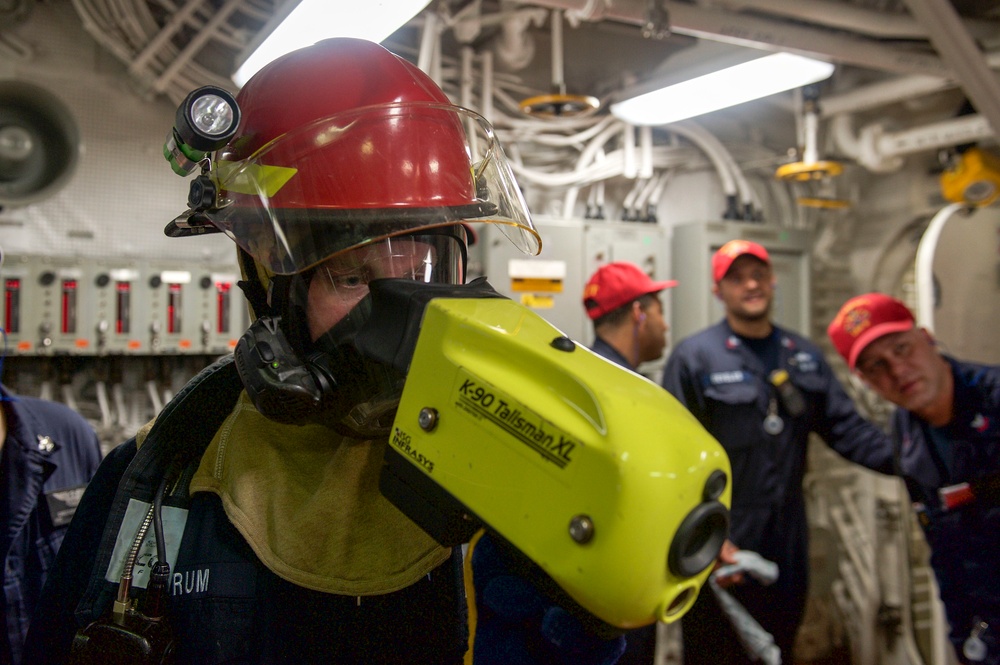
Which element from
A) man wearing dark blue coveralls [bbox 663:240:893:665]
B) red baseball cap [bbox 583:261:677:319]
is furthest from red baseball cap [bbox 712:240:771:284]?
red baseball cap [bbox 583:261:677:319]

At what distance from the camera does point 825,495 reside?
537 cm

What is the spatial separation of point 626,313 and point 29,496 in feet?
8.44

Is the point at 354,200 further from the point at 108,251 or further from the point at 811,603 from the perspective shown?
the point at 811,603

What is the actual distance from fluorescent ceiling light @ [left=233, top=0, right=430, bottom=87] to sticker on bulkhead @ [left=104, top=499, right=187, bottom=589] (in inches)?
77.4

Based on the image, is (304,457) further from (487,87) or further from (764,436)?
(487,87)

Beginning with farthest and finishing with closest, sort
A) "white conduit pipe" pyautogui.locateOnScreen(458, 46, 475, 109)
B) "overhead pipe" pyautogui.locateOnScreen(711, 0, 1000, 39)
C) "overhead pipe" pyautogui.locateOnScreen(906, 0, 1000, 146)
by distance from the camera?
"white conduit pipe" pyautogui.locateOnScreen(458, 46, 475, 109), "overhead pipe" pyautogui.locateOnScreen(711, 0, 1000, 39), "overhead pipe" pyautogui.locateOnScreen(906, 0, 1000, 146)

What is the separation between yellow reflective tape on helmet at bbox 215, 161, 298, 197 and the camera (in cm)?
109

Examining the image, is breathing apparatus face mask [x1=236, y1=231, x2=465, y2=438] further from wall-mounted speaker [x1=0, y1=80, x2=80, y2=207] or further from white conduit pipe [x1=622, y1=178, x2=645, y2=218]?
white conduit pipe [x1=622, y1=178, x2=645, y2=218]

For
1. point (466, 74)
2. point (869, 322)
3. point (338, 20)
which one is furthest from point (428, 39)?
point (869, 322)

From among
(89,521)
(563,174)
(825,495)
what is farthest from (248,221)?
(825,495)

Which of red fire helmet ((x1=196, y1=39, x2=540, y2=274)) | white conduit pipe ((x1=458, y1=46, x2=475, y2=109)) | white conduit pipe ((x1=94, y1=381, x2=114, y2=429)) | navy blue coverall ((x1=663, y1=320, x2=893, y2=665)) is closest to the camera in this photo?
red fire helmet ((x1=196, y1=39, x2=540, y2=274))

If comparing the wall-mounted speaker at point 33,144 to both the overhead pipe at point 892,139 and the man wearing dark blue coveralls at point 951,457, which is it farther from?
the overhead pipe at point 892,139

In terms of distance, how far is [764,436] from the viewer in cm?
335

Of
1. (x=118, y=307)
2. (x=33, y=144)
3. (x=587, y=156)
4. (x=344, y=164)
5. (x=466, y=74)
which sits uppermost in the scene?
(x=466, y=74)
